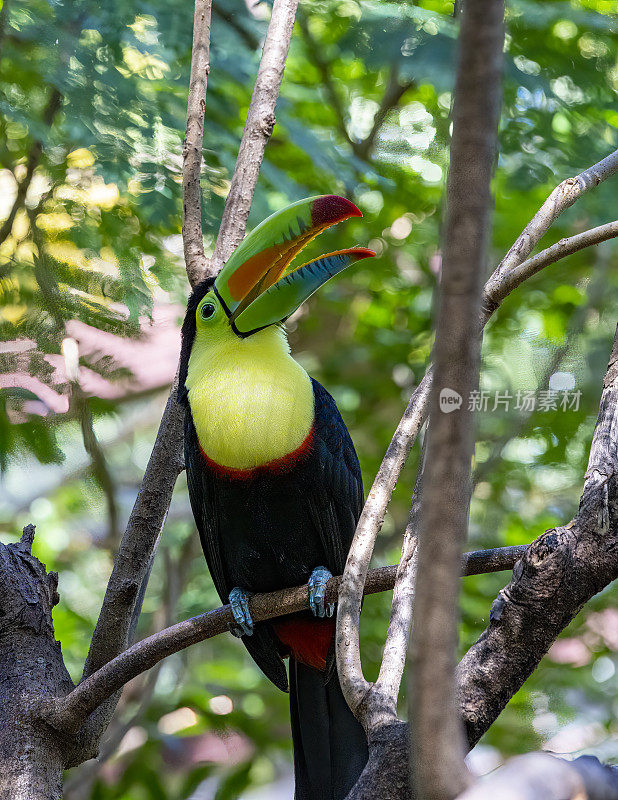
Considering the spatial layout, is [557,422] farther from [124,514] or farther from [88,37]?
[88,37]

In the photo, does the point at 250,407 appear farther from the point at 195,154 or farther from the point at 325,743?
the point at 325,743

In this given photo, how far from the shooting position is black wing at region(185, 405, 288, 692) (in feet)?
8.64

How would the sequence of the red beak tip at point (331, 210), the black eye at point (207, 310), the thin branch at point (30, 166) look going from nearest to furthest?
the red beak tip at point (331, 210)
the black eye at point (207, 310)
the thin branch at point (30, 166)

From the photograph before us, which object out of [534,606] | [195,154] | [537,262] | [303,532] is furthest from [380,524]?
[195,154]

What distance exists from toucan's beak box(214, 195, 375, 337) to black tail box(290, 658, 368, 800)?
115 centimetres

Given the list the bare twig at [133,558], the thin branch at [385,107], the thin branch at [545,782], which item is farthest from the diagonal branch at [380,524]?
the thin branch at [385,107]

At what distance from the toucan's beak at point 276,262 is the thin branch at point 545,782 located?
1.67 metres

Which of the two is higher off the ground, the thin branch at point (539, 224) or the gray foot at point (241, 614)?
the thin branch at point (539, 224)

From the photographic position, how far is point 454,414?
97 cm

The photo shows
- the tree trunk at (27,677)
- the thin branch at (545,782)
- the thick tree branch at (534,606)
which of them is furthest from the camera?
the tree trunk at (27,677)

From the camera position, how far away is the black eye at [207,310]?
8.84 feet

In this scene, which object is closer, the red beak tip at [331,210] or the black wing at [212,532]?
the red beak tip at [331,210]

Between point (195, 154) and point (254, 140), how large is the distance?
0.65ft

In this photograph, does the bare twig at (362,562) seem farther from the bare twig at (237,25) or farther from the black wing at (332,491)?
the bare twig at (237,25)
